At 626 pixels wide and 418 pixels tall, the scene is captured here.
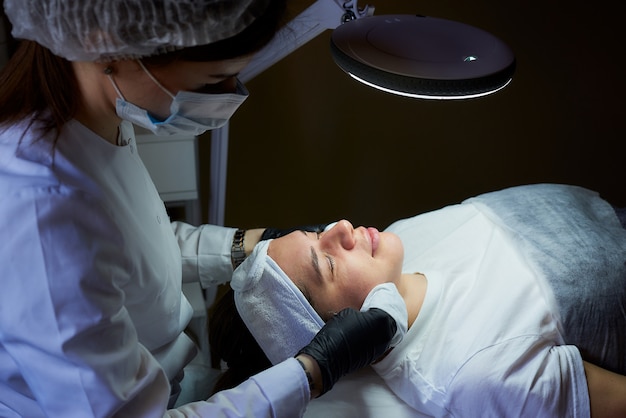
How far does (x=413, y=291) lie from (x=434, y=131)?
1060 mm

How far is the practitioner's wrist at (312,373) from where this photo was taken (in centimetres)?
125

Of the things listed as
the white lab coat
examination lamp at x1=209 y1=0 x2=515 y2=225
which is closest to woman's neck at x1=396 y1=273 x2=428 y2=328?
the white lab coat

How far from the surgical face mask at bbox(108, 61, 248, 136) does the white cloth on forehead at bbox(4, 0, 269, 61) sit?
0.07m

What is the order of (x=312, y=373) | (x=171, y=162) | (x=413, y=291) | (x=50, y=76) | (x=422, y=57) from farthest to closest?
1. (x=171, y=162)
2. (x=413, y=291)
3. (x=312, y=373)
4. (x=422, y=57)
5. (x=50, y=76)

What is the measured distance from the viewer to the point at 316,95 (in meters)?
2.45

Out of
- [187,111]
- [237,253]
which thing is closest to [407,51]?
[187,111]

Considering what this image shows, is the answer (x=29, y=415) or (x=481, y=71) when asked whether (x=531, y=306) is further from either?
(x=29, y=415)

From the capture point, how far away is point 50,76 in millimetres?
1014

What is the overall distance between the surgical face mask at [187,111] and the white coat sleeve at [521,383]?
2.39 ft

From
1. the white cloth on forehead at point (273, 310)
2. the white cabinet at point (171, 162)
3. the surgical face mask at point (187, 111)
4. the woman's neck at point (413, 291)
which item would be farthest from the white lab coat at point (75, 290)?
the white cabinet at point (171, 162)

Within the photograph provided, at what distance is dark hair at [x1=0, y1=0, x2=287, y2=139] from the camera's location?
963 millimetres

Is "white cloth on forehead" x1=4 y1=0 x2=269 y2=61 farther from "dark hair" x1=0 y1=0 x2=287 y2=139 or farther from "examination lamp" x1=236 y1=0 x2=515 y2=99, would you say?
"examination lamp" x1=236 y1=0 x2=515 y2=99

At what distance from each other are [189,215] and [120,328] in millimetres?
1085

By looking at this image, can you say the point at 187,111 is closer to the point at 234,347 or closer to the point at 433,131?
the point at 234,347
